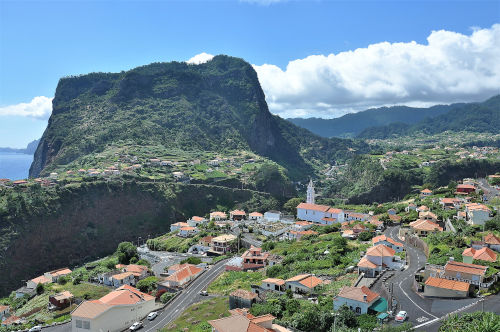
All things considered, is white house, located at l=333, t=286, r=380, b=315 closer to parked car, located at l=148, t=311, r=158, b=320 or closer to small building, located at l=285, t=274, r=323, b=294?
small building, located at l=285, t=274, r=323, b=294

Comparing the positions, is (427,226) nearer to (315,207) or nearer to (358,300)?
(358,300)

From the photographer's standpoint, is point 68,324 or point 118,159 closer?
point 68,324

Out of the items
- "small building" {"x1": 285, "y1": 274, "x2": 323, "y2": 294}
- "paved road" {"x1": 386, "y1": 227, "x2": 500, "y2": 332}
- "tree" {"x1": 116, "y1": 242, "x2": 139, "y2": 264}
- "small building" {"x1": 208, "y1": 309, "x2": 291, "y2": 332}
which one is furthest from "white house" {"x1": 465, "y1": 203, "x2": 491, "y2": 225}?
"tree" {"x1": 116, "y1": 242, "x2": 139, "y2": 264}

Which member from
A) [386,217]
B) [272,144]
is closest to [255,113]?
[272,144]

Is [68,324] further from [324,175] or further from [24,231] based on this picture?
[324,175]

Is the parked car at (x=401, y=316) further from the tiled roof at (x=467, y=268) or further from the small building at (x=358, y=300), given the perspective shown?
the tiled roof at (x=467, y=268)

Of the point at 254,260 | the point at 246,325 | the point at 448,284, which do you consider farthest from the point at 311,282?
the point at 254,260
